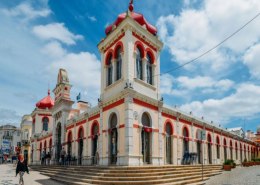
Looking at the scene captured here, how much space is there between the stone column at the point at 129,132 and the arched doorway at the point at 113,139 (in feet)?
5.48

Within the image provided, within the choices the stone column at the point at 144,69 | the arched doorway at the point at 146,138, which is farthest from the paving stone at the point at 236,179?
the stone column at the point at 144,69

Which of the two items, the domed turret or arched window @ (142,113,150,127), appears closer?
arched window @ (142,113,150,127)

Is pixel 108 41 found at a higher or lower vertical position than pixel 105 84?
higher

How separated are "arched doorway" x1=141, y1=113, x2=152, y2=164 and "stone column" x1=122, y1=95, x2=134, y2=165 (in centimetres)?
145

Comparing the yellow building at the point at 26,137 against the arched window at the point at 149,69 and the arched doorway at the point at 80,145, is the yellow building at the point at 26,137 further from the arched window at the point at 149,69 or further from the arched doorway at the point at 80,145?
the arched window at the point at 149,69

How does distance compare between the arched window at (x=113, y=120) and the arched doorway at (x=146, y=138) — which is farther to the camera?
the arched window at (x=113, y=120)

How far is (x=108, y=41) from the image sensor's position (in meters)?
17.8

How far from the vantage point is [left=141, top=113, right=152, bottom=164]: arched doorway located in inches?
606

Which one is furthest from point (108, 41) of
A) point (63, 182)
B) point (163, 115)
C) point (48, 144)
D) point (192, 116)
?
point (48, 144)

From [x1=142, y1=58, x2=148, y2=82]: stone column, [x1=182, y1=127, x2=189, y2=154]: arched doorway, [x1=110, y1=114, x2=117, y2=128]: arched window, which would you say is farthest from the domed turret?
[x1=182, y1=127, x2=189, y2=154]: arched doorway

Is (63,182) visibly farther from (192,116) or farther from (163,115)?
(192,116)

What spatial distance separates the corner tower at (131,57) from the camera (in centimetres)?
1563

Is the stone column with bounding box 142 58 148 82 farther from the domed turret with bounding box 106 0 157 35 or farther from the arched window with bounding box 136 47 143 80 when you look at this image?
the domed turret with bounding box 106 0 157 35

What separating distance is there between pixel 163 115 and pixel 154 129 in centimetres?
271
